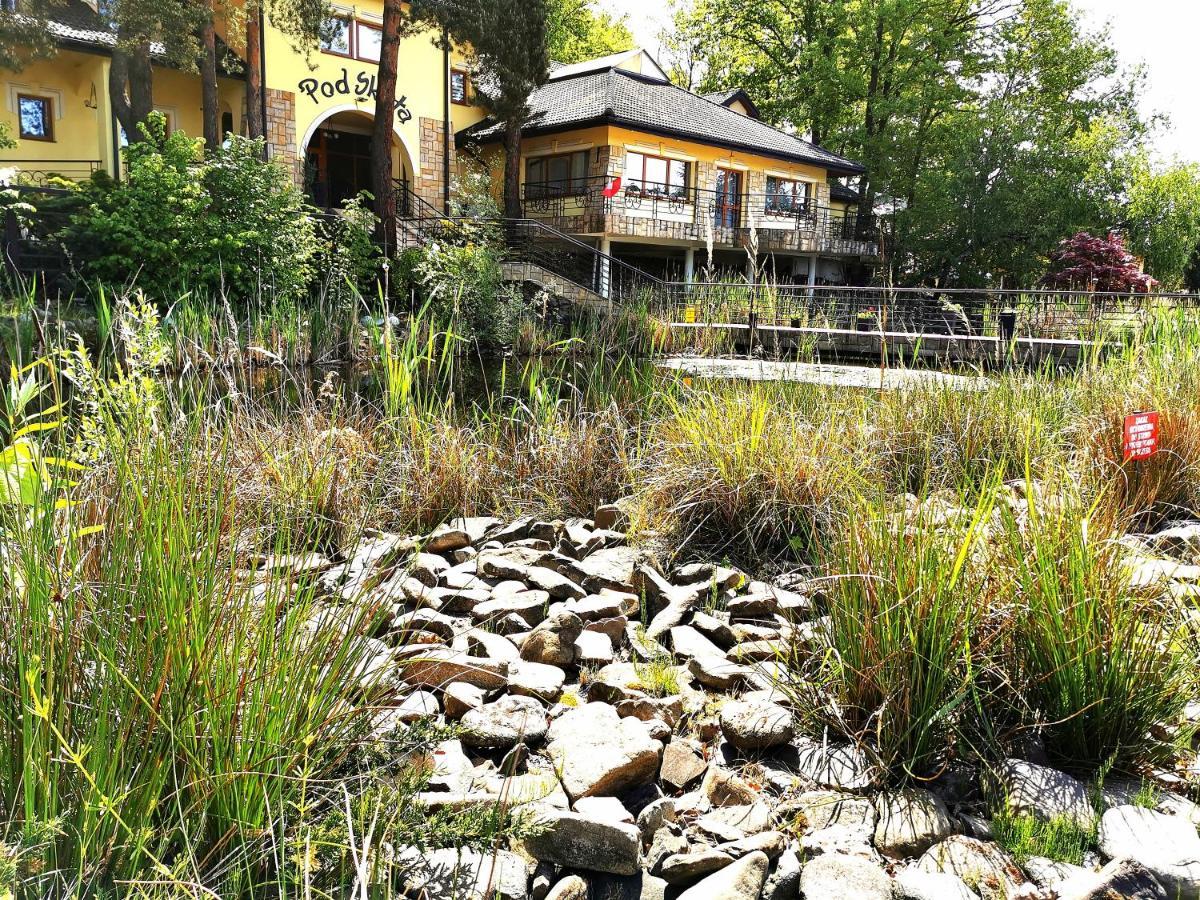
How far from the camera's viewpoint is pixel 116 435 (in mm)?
1852

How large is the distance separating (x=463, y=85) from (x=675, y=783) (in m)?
26.1

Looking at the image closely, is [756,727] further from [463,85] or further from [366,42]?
[463,85]

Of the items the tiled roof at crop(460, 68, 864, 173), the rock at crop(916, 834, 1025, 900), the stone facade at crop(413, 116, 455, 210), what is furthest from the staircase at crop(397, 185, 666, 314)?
the rock at crop(916, 834, 1025, 900)

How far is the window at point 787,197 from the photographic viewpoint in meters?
27.8

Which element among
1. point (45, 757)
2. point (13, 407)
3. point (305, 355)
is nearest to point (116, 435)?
point (13, 407)

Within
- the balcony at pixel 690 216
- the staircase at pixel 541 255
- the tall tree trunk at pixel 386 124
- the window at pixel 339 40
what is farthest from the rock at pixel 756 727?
the window at pixel 339 40

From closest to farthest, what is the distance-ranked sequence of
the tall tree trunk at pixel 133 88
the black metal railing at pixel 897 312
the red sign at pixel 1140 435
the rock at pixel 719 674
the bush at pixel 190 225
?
1. the rock at pixel 719 674
2. the red sign at pixel 1140 435
3. the black metal railing at pixel 897 312
4. the bush at pixel 190 225
5. the tall tree trunk at pixel 133 88

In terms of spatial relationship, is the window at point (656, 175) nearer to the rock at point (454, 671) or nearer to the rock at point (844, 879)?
the rock at point (454, 671)

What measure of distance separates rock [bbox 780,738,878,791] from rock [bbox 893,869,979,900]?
1.18 feet

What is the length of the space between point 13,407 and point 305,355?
7648 millimetres

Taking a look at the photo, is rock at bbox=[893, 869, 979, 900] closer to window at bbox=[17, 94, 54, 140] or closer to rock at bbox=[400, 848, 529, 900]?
rock at bbox=[400, 848, 529, 900]

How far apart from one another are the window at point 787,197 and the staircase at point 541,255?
807 centimetres

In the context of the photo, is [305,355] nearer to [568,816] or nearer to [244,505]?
[244,505]

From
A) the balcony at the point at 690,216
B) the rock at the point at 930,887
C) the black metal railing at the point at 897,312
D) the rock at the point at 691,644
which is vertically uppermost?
the balcony at the point at 690,216
